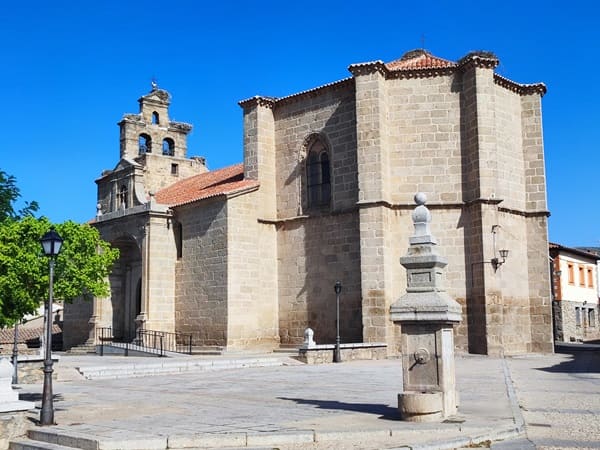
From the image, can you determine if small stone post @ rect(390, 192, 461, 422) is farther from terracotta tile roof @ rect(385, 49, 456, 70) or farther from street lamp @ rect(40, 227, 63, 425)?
terracotta tile roof @ rect(385, 49, 456, 70)

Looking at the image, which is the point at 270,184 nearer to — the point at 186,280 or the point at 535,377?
the point at 186,280

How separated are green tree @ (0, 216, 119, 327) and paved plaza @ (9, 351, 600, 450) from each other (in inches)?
73.4

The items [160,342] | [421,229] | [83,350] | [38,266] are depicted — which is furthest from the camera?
[83,350]

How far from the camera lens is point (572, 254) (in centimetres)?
4278

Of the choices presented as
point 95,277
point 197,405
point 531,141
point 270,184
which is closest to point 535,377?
point 197,405

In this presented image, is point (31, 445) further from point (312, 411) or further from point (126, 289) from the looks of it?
point (126, 289)

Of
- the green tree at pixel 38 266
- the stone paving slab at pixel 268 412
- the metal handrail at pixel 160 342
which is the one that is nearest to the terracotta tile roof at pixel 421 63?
the stone paving slab at pixel 268 412

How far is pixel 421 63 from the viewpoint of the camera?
82.3 ft

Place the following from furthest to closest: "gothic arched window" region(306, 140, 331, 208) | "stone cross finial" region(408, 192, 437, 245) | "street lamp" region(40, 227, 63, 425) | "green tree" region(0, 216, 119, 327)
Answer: "gothic arched window" region(306, 140, 331, 208)
"green tree" region(0, 216, 119, 327)
"stone cross finial" region(408, 192, 437, 245)
"street lamp" region(40, 227, 63, 425)

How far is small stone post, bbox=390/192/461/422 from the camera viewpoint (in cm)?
907

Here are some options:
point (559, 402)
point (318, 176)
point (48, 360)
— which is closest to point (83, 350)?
point (318, 176)

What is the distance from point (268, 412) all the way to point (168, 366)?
9714 mm

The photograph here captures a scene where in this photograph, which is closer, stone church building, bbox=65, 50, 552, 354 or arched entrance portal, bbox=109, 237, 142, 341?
stone church building, bbox=65, 50, 552, 354

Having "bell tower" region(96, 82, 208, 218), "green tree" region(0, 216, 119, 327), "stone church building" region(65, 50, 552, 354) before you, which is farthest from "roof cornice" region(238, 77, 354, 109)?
"green tree" region(0, 216, 119, 327)
